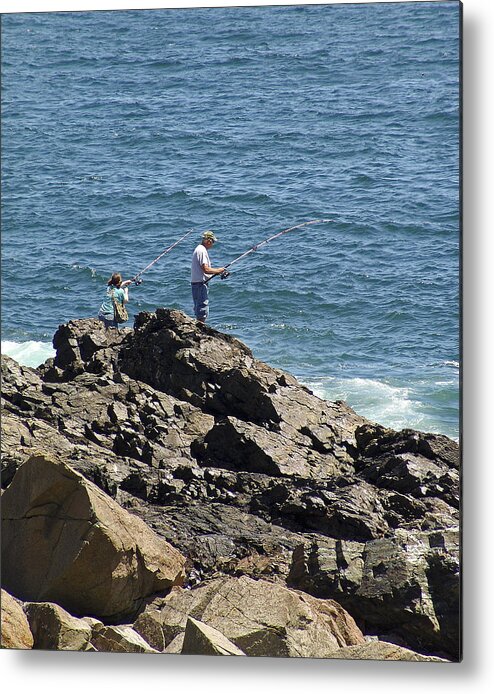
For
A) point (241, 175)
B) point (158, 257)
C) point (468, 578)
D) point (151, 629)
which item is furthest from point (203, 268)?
point (468, 578)

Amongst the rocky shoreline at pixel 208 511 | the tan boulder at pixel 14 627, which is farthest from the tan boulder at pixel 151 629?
the tan boulder at pixel 14 627

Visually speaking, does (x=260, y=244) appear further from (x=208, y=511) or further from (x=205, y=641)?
(x=205, y=641)

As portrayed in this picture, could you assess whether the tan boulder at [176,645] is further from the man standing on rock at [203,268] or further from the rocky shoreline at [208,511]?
the man standing on rock at [203,268]

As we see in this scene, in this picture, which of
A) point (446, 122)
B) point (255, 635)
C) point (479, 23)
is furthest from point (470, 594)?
point (479, 23)

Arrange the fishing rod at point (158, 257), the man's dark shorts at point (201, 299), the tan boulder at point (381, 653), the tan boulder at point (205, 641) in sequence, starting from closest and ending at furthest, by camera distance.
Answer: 1. the tan boulder at point (381, 653)
2. the tan boulder at point (205, 641)
3. the fishing rod at point (158, 257)
4. the man's dark shorts at point (201, 299)

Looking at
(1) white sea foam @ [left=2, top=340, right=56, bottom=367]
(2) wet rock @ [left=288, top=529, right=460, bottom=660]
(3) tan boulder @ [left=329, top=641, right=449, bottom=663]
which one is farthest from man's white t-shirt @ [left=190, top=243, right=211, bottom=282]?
(3) tan boulder @ [left=329, top=641, right=449, bottom=663]

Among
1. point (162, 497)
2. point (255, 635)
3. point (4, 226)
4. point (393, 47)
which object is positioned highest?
point (393, 47)

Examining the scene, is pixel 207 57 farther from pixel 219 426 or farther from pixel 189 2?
pixel 219 426

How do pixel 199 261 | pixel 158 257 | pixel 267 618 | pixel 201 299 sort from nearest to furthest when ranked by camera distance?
pixel 267 618
pixel 199 261
pixel 158 257
pixel 201 299
